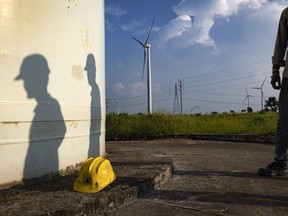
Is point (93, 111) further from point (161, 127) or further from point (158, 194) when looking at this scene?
point (161, 127)

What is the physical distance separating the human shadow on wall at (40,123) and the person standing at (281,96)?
2.34 m

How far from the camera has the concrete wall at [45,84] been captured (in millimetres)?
3545

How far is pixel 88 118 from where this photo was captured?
4820mm

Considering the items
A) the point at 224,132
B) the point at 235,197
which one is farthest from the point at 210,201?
the point at 224,132

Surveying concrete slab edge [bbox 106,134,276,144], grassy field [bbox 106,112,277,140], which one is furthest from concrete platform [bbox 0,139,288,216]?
grassy field [bbox 106,112,277,140]

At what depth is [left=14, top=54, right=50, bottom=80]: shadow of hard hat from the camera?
3662 millimetres

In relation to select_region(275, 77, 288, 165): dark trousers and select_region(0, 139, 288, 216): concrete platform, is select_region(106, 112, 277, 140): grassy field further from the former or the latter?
select_region(275, 77, 288, 165): dark trousers

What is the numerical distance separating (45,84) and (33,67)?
24cm

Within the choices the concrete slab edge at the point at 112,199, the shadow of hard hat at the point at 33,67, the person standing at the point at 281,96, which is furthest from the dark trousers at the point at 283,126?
the shadow of hard hat at the point at 33,67

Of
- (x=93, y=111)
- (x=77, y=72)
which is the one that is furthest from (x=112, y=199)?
(x=93, y=111)

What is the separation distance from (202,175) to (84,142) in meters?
1.45

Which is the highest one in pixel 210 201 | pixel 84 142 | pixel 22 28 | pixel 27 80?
pixel 22 28

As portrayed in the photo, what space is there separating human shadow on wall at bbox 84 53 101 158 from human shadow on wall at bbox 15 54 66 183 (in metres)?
0.80

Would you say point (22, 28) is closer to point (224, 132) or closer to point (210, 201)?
point (210, 201)
